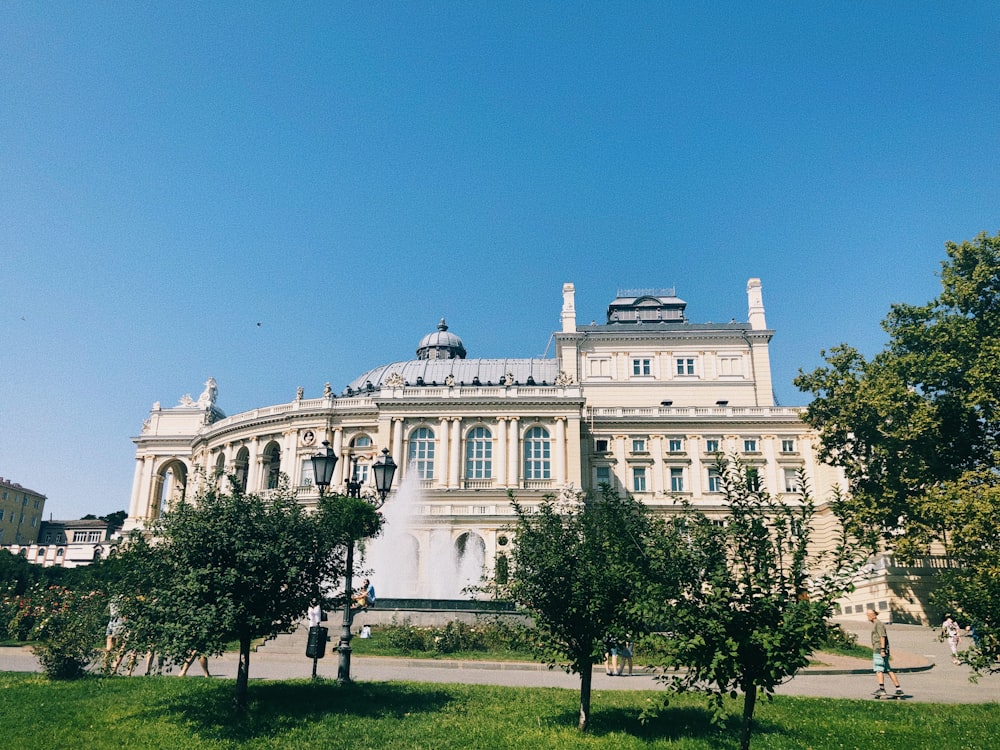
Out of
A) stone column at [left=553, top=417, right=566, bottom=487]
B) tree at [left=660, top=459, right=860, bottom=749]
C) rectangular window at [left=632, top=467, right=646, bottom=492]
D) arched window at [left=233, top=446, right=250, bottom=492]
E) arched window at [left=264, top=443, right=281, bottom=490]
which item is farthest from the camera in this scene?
arched window at [left=233, top=446, right=250, bottom=492]

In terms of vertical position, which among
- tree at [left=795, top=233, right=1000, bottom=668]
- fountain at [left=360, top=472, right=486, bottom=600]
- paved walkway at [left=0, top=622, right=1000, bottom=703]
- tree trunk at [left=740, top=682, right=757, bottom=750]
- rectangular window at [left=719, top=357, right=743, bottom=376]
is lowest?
paved walkway at [left=0, top=622, right=1000, bottom=703]

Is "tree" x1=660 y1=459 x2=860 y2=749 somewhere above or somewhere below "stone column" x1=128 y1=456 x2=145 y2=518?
below

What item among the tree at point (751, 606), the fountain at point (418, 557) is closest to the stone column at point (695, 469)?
the fountain at point (418, 557)

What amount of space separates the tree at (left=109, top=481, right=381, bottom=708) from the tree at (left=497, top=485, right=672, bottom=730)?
499 cm

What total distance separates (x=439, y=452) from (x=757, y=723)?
47446mm

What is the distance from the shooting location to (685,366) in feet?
241

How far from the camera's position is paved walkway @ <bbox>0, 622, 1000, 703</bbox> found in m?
22.6

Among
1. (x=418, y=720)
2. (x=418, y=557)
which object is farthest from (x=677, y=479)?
(x=418, y=720)

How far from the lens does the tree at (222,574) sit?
17062 millimetres

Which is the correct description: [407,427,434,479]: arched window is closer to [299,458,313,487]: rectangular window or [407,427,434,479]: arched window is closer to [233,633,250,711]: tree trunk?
[299,458,313,487]: rectangular window

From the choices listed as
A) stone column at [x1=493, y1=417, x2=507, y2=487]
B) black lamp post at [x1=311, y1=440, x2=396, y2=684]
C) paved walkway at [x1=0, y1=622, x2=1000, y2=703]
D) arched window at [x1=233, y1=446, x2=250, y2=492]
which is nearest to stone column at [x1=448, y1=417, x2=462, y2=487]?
stone column at [x1=493, y1=417, x2=507, y2=487]

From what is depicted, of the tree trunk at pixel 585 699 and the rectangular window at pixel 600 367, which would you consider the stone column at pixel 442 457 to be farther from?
→ the tree trunk at pixel 585 699

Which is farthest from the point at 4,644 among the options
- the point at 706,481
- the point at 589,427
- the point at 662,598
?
the point at 706,481

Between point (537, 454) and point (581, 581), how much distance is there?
4763 cm
